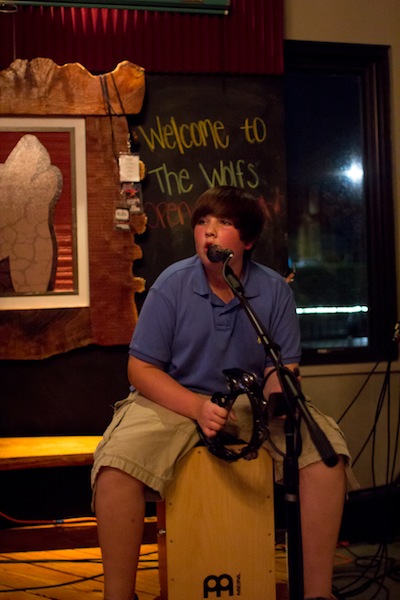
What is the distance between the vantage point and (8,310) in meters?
3.04

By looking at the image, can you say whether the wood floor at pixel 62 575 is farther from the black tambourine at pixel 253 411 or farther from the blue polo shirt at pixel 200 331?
the blue polo shirt at pixel 200 331

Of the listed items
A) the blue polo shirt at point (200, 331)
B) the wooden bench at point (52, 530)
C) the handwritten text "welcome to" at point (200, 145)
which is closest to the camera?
the blue polo shirt at point (200, 331)

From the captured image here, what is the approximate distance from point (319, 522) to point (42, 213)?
5.83 ft

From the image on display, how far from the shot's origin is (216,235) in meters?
2.30

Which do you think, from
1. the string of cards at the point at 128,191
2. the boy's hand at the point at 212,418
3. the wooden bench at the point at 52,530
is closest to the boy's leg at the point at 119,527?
the boy's hand at the point at 212,418

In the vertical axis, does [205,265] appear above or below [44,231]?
below

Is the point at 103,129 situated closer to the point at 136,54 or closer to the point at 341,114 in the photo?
the point at 136,54

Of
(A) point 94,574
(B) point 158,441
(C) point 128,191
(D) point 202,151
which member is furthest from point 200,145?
(A) point 94,574

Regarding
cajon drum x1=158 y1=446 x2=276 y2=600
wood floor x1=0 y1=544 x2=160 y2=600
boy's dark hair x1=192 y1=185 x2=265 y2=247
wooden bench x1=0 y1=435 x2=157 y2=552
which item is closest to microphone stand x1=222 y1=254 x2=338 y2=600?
cajon drum x1=158 y1=446 x2=276 y2=600

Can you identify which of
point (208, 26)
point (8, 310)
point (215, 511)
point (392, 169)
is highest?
point (208, 26)

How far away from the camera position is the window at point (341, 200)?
3.45 meters

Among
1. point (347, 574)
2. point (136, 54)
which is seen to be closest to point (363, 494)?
point (347, 574)

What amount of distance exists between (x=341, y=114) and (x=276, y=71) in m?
0.48

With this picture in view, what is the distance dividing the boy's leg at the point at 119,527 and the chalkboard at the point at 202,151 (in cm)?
130
